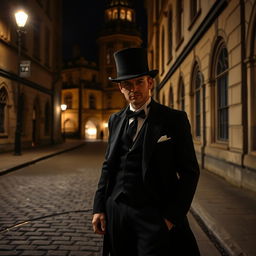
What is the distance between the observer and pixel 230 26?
27.7 feet

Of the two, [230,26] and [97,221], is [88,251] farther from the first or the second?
[230,26]

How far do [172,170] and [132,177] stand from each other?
0.27 metres

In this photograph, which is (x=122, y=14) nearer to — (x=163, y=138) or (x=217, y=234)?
(x=217, y=234)

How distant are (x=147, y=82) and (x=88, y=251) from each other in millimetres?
2529

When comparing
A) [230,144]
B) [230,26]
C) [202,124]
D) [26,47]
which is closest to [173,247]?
[230,144]

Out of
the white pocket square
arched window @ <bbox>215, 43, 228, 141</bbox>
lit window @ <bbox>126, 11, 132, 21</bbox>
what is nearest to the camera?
the white pocket square

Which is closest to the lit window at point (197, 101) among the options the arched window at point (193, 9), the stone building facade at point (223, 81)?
the stone building facade at point (223, 81)

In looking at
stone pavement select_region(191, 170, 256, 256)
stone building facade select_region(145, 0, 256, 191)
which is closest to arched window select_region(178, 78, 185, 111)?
stone building facade select_region(145, 0, 256, 191)

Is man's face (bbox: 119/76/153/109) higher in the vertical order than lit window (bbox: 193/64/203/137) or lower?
Answer: lower

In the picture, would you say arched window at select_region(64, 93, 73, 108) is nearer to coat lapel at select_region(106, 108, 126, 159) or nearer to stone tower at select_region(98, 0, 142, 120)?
stone tower at select_region(98, 0, 142, 120)

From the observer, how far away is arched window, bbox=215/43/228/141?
964 centimetres

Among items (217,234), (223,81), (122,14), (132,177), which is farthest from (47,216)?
(122,14)

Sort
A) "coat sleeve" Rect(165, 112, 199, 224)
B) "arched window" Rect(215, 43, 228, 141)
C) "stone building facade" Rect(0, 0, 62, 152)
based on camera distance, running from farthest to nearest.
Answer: "stone building facade" Rect(0, 0, 62, 152) < "arched window" Rect(215, 43, 228, 141) < "coat sleeve" Rect(165, 112, 199, 224)

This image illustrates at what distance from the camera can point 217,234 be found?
158 inches
